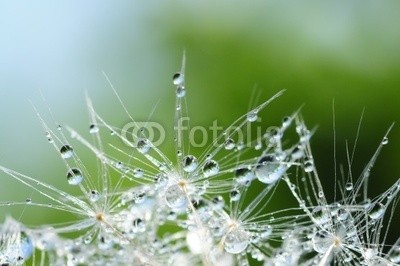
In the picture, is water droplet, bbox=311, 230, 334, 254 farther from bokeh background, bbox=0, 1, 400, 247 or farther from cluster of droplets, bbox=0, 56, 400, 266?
bokeh background, bbox=0, 1, 400, 247

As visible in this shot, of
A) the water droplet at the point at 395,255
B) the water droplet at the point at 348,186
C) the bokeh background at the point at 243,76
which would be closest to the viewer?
the water droplet at the point at 395,255

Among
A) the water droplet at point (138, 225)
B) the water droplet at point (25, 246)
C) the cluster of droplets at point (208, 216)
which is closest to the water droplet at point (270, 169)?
the cluster of droplets at point (208, 216)

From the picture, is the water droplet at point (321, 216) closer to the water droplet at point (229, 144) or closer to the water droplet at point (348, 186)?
the water droplet at point (348, 186)

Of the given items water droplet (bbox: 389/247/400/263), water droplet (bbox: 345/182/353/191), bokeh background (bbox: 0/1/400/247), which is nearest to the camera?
water droplet (bbox: 389/247/400/263)

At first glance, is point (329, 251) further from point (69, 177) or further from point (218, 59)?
point (218, 59)

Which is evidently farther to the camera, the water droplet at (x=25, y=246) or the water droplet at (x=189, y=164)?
the water droplet at (x=189, y=164)

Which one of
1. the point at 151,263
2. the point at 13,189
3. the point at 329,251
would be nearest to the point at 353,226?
the point at 329,251

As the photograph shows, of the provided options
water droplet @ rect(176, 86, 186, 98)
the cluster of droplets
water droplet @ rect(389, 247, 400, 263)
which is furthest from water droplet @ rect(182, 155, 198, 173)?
water droplet @ rect(389, 247, 400, 263)
